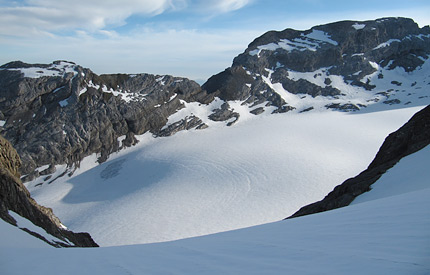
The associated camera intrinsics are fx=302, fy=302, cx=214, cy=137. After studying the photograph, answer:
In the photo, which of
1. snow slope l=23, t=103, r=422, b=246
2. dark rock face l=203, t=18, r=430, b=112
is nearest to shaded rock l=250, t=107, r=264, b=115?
dark rock face l=203, t=18, r=430, b=112

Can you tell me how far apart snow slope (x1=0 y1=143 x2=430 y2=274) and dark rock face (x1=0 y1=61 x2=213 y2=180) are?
142 feet

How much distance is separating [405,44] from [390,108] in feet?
115

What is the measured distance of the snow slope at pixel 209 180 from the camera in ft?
99.8

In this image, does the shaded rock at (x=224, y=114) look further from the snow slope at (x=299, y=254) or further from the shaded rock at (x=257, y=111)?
the snow slope at (x=299, y=254)

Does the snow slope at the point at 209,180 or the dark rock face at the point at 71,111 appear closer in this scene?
the snow slope at the point at 209,180

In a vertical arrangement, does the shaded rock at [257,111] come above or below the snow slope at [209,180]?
above

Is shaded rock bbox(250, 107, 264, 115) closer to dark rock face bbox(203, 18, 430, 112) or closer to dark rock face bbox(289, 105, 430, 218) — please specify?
dark rock face bbox(203, 18, 430, 112)

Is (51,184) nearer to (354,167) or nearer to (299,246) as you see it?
(354,167)

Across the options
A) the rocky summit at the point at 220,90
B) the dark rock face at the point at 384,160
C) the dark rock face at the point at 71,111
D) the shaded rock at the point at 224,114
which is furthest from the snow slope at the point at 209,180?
the dark rock face at the point at 384,160

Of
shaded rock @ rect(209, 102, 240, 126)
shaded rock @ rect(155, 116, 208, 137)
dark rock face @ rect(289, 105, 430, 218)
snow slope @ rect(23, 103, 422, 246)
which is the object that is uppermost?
shaded rock @ rect(209, 102, 240, 126)

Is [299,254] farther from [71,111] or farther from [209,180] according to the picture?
[71,111]

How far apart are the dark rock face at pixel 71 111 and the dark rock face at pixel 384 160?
136 ft

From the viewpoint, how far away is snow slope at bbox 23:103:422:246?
99.8ft

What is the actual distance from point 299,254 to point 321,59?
298ft
